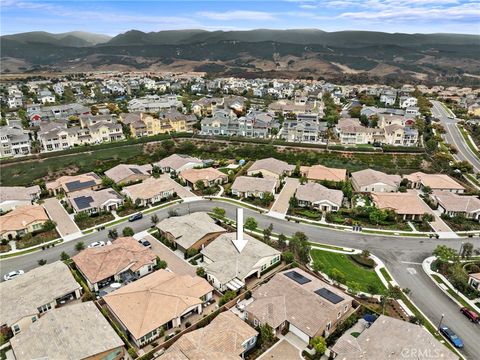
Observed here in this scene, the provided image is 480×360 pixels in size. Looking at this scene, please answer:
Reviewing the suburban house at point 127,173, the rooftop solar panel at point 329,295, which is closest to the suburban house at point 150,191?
the suburban house at point 127,173

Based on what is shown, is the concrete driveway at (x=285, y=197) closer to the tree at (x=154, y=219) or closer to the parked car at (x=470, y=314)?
the tree at (x=154, y=219)

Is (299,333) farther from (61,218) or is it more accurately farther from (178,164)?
(178,164)

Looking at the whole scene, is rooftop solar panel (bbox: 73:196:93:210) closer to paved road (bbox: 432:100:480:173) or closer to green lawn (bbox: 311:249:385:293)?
green lawn (bbox: 311:249:385:293)

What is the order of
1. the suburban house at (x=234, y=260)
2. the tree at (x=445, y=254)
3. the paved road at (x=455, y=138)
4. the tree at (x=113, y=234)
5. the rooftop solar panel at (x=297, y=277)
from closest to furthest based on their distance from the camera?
1. the rooftop solar panel at (x=297, y=277)
2. the suburban house at (x=234, y=260)
3. the tree at (x=445, y=254)
4. the tree at (x=113, y=234)
5. the paved road at (x=455, y=138)

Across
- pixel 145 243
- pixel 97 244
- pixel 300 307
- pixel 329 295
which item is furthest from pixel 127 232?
pixel 329 295

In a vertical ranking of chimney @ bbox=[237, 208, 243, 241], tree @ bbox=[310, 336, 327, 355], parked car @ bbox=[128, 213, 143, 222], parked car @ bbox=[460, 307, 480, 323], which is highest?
chimney @ bbox=[237, 208, 243, 241]

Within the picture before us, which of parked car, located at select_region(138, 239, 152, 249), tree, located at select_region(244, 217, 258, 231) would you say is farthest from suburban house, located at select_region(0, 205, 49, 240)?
tree, located at select_region(244, 217, 258, 231)
